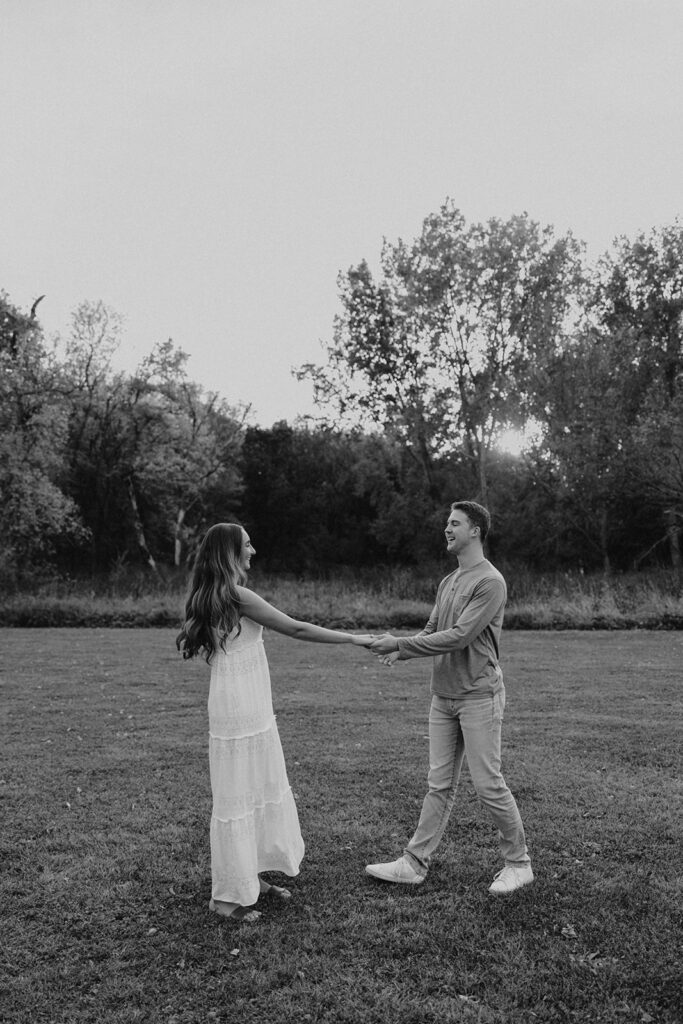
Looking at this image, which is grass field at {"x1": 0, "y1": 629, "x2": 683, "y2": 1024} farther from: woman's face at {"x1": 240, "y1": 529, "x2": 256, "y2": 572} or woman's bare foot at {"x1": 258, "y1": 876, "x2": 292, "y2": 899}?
woman's face at {"x1": 240, "y1": 529, "x2": 256, "y2": 572}

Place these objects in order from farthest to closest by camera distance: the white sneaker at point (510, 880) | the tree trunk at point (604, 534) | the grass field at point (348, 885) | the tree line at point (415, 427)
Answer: the tree trunk at point (604, 534)
the tree line at point (415, 427)
the white sneaker at point (510, 880)
the grass field at point (348, 885)

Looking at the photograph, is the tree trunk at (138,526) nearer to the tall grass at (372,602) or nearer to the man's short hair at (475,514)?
the tall grass at (372,602)

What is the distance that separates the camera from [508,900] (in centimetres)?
464

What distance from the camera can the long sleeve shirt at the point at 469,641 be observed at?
15.1 feet

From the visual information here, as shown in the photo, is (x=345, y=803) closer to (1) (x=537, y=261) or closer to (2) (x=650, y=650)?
(2) (x=650, y=650)

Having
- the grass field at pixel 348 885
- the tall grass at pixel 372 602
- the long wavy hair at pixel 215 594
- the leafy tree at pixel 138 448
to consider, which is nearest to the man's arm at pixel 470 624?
the long wavy hair at pixel 215 594

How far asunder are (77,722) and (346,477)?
3744 cm

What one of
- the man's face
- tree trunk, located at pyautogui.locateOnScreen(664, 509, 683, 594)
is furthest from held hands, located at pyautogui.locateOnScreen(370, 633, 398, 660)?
tree trunk, located at pyautogui.locateOnScreen(664, 509, 683, 594)

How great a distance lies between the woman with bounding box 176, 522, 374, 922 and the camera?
Result: 177 inches

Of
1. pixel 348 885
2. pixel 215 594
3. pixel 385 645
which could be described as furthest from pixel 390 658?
pixel 348 885

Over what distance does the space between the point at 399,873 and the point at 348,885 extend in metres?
0.35

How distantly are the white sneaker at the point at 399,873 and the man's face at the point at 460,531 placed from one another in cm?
210

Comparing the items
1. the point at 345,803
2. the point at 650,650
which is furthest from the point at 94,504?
the point at 345,803

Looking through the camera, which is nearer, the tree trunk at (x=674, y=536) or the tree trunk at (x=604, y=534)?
the tree trunk at (x=674, y=536)
